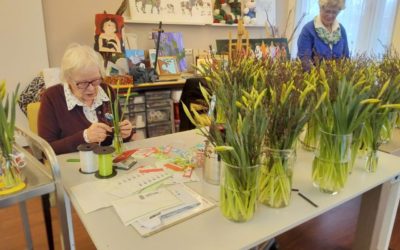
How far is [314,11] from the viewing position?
15.2ft

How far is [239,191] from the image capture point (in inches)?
33.4

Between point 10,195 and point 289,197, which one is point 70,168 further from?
point 289,197

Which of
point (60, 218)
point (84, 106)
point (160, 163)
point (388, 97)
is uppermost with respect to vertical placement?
point (388, 97)

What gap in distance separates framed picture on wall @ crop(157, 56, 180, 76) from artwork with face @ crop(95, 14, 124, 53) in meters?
0.48

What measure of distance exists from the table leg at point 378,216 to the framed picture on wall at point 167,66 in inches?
93.4

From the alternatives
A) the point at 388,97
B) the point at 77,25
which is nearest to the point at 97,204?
the point at 388,97

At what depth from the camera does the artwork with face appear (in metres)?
2.91

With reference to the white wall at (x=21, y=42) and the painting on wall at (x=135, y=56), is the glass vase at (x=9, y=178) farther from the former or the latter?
the painting on wall at (x=135, y=56)

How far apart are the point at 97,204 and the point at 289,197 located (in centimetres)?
60

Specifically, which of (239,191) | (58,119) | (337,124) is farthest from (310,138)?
(58,119)

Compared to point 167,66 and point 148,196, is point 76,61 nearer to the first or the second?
point 148,196

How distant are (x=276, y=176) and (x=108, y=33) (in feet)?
8.27

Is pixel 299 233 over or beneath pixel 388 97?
beneath

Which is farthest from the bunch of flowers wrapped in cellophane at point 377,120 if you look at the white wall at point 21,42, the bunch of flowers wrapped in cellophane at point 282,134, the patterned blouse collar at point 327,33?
the white wall at point 21,42
